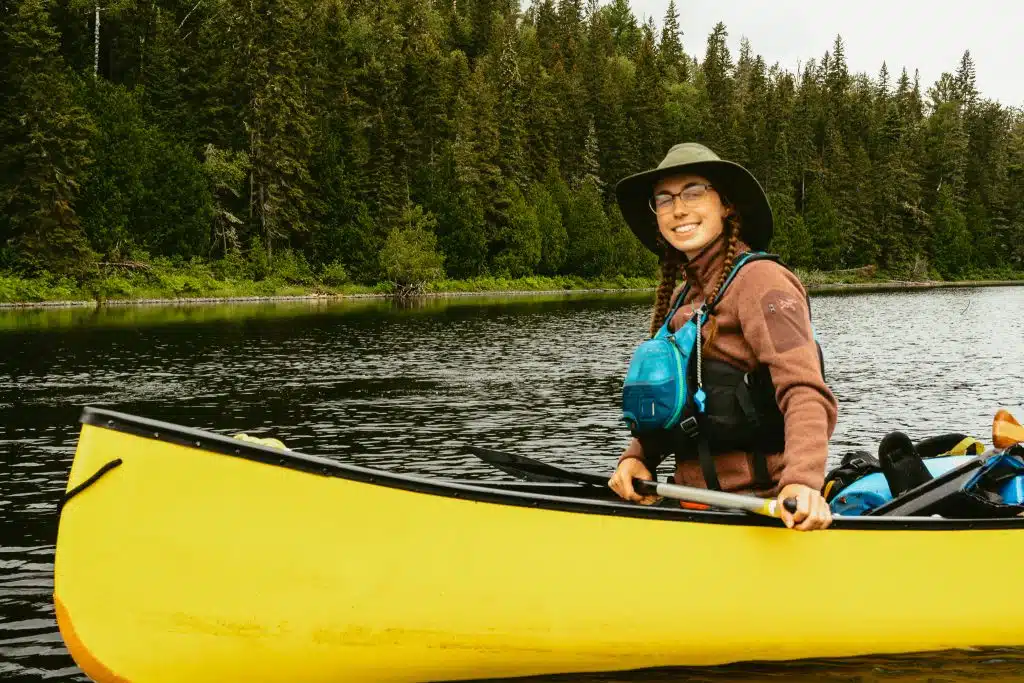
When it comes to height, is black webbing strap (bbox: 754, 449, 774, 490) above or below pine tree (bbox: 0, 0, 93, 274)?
below

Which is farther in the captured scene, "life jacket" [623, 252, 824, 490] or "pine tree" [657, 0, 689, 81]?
"pine tree" [657, 0, 689, 81]

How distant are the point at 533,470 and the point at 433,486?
1979 millimetres

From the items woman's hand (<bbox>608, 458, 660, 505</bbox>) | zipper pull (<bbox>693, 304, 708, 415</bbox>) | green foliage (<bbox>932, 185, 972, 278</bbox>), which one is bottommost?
woman's hand (<bbox>608, 458, 660, 505</bbox>)

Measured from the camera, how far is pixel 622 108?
310 feet

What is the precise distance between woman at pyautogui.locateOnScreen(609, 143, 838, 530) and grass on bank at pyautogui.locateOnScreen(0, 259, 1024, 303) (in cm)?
4711

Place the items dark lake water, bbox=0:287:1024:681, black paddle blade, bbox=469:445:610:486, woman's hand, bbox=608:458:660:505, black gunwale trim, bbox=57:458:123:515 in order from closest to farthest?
black gunwale trim, bbox=57:458:123:515 < woman's hand, bbox=608:458:660:505 < black paddle blade, bbox=469:445:610:486 < dark lake water, bbox=0:287:1024:681

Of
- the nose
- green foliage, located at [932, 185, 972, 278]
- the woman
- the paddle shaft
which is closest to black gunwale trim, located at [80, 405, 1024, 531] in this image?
the paddle shaft

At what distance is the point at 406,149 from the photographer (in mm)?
72438

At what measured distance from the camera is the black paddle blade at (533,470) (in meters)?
6.05

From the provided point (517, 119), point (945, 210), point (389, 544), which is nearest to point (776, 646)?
point (389, 544)

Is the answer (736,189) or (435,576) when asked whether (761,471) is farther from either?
(435,576)

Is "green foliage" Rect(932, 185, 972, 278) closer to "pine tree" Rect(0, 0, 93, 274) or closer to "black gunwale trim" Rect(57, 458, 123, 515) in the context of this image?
"pine tree" Rect(0, 0, 93, 274)

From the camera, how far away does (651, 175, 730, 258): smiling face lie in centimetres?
466

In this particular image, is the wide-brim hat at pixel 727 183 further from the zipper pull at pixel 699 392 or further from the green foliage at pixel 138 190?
the green foliage at pixel 138 190
